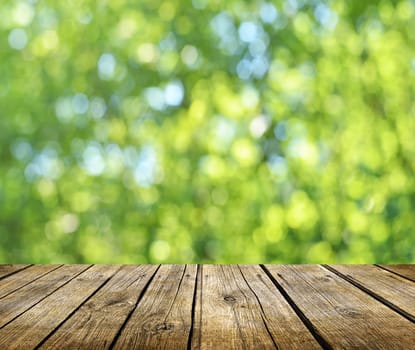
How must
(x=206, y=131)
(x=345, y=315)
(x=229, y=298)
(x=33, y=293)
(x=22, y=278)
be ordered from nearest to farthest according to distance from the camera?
(x=345, y=315), (x=229, y=298), (x=33, y=293), (x=22, y=278), (x=206, y=131)

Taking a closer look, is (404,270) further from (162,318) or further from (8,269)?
(8,269)

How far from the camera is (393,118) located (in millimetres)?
2584

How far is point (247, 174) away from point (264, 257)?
13.2 inches

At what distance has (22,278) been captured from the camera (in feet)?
6.30

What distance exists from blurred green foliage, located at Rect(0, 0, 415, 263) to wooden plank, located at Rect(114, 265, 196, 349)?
73 cm

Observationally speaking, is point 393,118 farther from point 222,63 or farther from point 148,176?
point 148,176

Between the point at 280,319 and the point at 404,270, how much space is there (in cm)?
95

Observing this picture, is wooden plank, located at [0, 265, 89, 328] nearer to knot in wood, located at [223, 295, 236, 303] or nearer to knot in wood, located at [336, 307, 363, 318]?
knot in wood, located at [223, 295, 236, 303]

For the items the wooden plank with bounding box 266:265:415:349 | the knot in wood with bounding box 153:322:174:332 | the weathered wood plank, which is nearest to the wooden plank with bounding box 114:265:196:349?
the knot in wood with bounding box 153:322:174:332

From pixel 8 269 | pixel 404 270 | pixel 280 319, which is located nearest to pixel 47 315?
pixel 280 319

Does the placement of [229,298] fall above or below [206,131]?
below

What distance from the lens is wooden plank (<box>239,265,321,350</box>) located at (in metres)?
1.11

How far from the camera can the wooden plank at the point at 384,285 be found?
4.78ft

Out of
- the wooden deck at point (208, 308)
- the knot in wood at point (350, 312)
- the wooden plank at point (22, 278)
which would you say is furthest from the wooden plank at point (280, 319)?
the wooden plank at point (22, 278)
